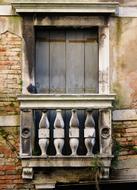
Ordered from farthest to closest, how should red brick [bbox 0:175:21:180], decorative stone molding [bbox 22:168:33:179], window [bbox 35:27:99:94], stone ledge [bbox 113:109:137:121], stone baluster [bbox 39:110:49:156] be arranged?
window [bbox 35:27:99:94] < stone ledge [bbox 113:109:137:121] < red brick [bbox 0:175:21:180] < decorative stone molding [bbox 22:168:33:179] < stone baluster [bbox 39:110:49:156]

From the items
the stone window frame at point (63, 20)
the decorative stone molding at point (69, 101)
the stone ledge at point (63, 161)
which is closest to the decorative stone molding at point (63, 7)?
the stone window frame at point (63, 20)

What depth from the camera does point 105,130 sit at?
13.0m

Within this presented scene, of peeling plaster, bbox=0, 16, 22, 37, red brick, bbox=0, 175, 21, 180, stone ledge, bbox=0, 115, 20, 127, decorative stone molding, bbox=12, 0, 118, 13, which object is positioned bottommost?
red brick, bbox=0, 175, 21, 180

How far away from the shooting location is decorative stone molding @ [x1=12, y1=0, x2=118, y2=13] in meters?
13.2

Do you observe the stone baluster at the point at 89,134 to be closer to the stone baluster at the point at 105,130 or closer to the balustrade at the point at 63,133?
the balustrade at the point at 63,133

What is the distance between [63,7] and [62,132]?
1951 mm

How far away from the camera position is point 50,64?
13531 millimetres

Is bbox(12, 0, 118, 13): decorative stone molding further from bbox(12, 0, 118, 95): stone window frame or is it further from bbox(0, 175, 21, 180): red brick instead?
bbox(0, 175, 21, 180): red brick

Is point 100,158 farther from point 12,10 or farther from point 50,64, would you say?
point 12,10

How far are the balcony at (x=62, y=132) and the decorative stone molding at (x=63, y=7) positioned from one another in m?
1.36

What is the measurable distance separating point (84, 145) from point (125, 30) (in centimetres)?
191

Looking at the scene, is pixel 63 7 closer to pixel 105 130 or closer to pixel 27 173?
pixel 105 130

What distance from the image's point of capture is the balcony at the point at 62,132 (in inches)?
507

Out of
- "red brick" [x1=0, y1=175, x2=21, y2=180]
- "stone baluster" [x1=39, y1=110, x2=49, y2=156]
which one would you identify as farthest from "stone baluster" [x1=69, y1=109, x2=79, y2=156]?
"red brick" [x1=0, y1=175, x2=21, y2=180]
